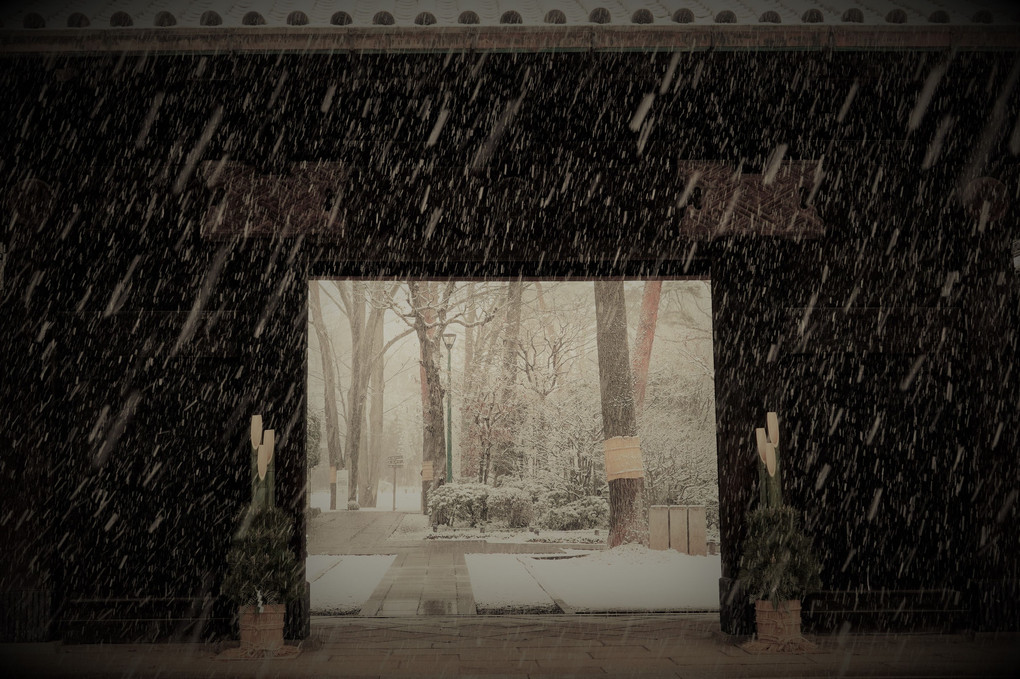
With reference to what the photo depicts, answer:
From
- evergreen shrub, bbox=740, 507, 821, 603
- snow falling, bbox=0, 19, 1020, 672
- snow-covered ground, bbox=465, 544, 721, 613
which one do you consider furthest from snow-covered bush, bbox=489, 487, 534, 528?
evergreen shrub, bbox=740, 507, 821, 603

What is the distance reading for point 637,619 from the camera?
25.9 ft

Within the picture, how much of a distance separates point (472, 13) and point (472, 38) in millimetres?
210

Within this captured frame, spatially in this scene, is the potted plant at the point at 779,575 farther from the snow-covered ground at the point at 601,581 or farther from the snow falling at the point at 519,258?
the snow-covered ground at the point at 601,581

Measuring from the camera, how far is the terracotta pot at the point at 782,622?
6.43 metres

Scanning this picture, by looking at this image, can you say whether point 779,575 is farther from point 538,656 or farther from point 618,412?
point 618,412

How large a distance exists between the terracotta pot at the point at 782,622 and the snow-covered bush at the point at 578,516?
37.2 feet

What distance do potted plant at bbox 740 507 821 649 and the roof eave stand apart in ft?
11.9

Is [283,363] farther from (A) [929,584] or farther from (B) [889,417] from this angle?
(A) [929,584]

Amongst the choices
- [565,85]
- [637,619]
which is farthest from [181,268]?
[637,619]

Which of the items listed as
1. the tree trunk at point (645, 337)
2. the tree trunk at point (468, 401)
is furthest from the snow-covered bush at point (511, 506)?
the tree trunk at point (468, 401)

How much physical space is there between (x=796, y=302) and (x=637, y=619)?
3.21 m

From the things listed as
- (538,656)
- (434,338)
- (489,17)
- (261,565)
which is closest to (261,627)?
(261,565)

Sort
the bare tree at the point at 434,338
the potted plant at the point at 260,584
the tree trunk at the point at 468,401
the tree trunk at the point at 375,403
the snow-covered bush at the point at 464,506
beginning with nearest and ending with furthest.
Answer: the potted plant at the point at 260,584 < the snow-covered bush at the point at 464,506 < the bare tree at the point at 434,338 < the tree trunk at the point at 468,401 < the tree trunk at the point at 375,403

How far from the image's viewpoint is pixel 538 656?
633cm
